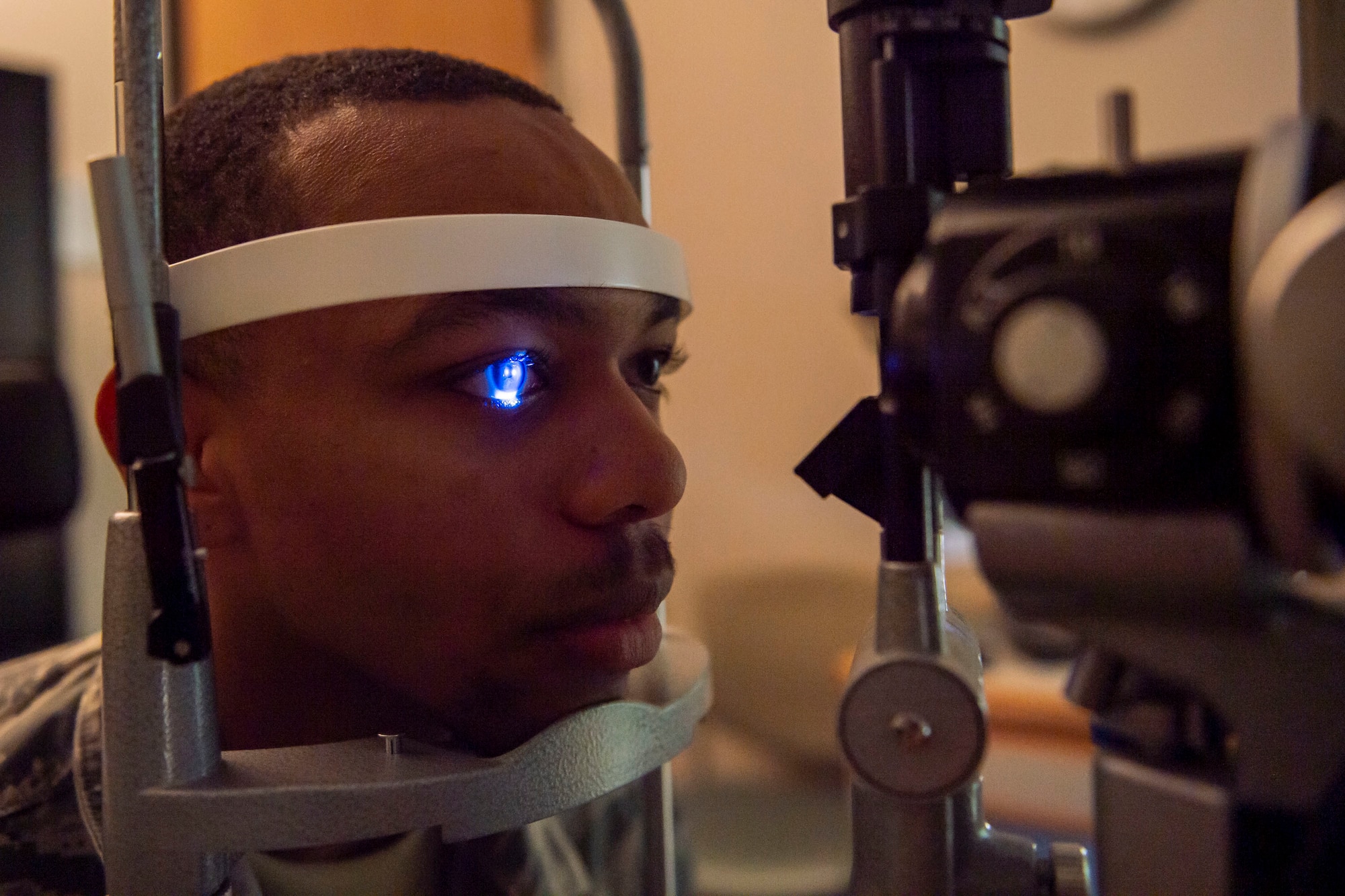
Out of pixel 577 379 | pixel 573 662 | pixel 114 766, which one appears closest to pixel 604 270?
pixel 577 379

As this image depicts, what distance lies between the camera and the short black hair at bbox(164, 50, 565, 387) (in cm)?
58

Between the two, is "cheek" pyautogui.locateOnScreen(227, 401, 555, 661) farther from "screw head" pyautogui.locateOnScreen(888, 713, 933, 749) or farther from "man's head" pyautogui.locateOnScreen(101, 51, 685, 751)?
"screw head" pyautogui.locateOnScreen(888, 713, 933, 749)

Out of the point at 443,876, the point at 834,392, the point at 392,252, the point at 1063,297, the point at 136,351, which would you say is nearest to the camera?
the point at 1063,297

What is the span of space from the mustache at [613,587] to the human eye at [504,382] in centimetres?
9

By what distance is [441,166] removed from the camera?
1.84 feet

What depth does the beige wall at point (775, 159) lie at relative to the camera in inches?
31.7

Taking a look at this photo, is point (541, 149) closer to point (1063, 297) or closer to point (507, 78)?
point (507, 78)

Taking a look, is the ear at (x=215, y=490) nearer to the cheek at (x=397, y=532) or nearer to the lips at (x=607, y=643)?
the cheek at (x=397, y=532)

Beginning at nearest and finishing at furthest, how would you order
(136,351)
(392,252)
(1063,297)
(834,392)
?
(1063,297)
(136,351)
(392,252)
(834,392)

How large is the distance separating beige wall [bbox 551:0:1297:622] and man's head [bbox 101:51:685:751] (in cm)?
10

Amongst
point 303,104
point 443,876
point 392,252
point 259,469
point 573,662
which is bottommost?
point 443,876

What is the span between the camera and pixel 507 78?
0.69 metres

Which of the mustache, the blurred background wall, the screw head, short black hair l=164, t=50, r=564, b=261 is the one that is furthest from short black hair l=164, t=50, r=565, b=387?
the screw head

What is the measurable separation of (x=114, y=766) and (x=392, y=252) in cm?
25
